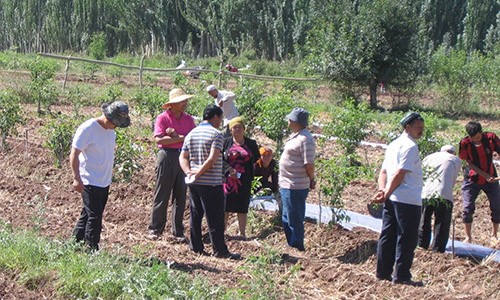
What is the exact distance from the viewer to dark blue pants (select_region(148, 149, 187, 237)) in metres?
8.76

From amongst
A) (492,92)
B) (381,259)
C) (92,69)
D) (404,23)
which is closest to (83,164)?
(381,259)

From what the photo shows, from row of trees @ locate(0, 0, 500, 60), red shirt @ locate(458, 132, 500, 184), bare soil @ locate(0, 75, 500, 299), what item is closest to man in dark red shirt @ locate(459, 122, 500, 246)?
red shirt @ locate(458, 132, 500, 184)

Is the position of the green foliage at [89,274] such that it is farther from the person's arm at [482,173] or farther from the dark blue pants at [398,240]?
the person's arm at [482,173]

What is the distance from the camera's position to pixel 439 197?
331 inches

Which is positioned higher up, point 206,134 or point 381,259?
point 206,134

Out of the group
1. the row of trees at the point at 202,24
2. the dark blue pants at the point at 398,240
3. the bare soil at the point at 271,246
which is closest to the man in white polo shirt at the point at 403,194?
the dark blue pants at the point at 398,240

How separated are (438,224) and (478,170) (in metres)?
1.16

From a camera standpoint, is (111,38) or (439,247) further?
(111,38)

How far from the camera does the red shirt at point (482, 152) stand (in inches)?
368

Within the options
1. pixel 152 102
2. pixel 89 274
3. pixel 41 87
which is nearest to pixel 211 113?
pixel 89 274

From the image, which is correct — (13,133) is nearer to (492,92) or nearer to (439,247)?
(439,247)

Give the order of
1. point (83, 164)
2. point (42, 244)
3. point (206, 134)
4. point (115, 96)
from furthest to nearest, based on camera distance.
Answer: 1. point (115, 96)
2. point (206, 134)
3. point (83, 164)
4. point (42, 244)

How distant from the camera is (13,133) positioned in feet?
44.8

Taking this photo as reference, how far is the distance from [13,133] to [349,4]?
13.8m
